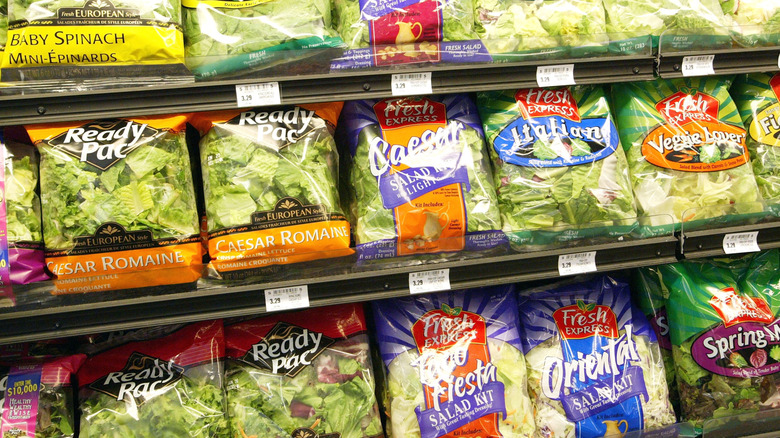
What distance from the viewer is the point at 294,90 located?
1.56 meters

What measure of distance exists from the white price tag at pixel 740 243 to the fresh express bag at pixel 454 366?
692 millimetres

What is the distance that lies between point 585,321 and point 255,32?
1404mm

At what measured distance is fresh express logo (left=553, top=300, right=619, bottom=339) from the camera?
1.92 meters

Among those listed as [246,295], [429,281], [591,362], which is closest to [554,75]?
[429,281]

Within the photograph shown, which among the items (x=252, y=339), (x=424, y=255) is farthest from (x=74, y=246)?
(x=424, y=255)

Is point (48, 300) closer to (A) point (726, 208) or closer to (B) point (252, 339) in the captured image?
(B) point (252, 339)

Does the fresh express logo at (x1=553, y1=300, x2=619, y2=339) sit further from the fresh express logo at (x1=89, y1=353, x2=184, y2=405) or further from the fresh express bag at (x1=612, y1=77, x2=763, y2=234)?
the fresh express logo at (x1=89, y1=353, x2=184, y2=405)

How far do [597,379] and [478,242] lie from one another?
637 mm

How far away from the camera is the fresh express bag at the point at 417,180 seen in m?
1.70

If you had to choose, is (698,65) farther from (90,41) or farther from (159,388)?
(159,388)

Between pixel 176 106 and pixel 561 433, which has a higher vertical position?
pixel 176 106

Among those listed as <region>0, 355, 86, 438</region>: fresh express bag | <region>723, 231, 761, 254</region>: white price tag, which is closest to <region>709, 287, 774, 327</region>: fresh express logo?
<region>723, 231, 761, 254</region>: white price tag

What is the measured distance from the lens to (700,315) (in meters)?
1.90

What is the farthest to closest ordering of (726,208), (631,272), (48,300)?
(631,272)
(726,208)
(48,300)
